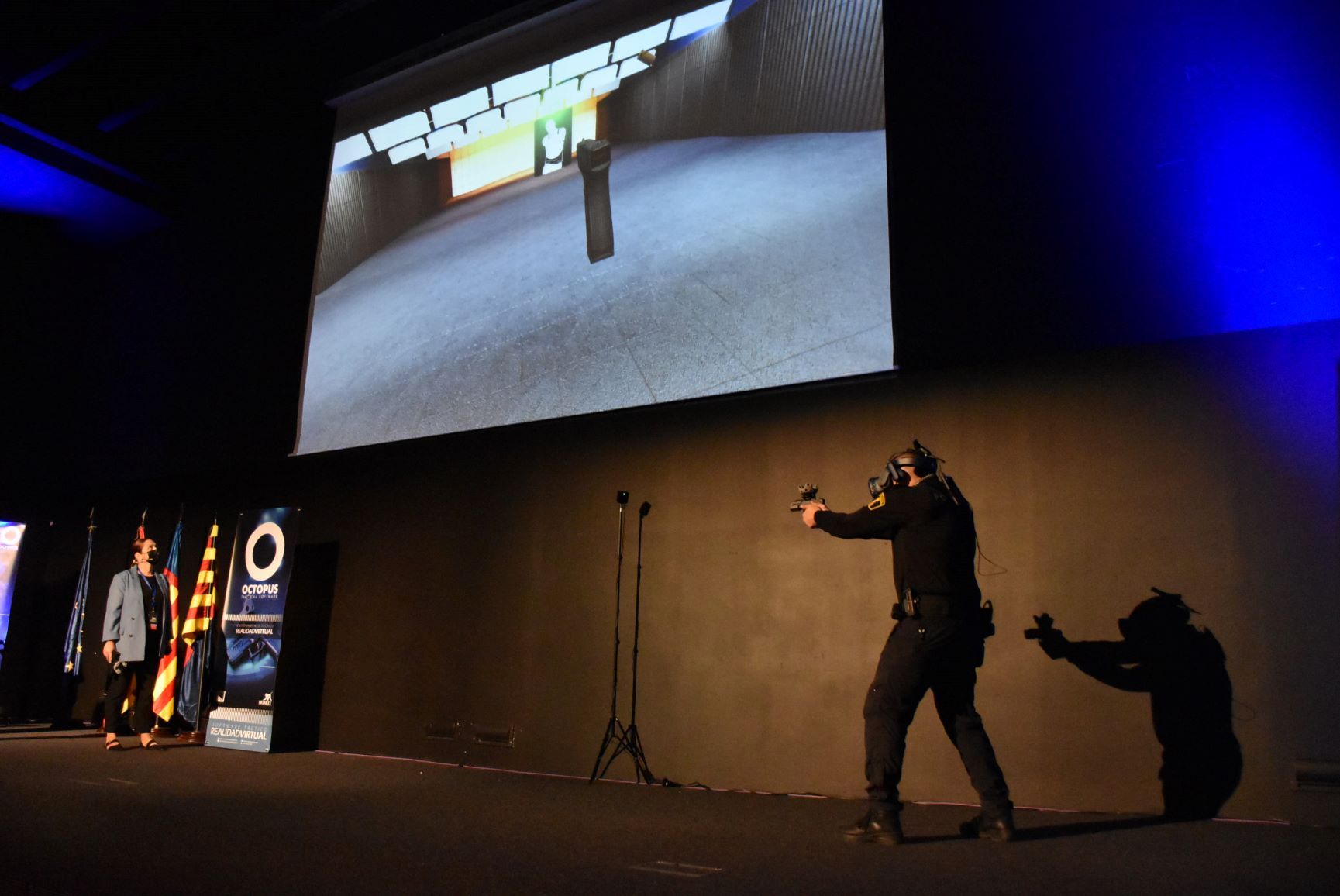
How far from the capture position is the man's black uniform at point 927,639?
10.8 ft

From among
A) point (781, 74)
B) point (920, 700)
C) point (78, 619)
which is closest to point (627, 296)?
point (781, 74)

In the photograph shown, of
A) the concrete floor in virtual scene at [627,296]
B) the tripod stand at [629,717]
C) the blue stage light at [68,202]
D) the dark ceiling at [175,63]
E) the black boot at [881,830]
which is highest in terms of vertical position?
the dark ceiling at [175,63]

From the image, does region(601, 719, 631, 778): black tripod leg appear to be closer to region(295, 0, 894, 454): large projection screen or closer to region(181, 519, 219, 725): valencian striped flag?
region(295, 0, 894, 454): large projection screen

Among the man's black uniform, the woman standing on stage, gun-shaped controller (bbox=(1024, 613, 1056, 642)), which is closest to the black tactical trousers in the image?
the man's black uniform

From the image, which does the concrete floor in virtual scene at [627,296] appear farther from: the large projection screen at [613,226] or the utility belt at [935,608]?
the utility belt at [935,608]

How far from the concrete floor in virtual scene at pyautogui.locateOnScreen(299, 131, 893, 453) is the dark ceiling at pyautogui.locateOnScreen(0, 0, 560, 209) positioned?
1716 millimetres

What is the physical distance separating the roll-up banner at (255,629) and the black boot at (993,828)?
15.7ft

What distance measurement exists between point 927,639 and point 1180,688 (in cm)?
159

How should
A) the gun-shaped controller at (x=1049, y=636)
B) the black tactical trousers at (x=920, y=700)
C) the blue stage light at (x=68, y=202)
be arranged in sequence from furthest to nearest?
the blue stage light at (x=68, y=202) → the gun-shaped controller at (x=1049, y=636) → the black tactical trousers at (x=920, y=700)

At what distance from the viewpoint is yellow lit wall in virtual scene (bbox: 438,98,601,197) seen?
602cm

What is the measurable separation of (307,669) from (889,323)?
4.84 meters

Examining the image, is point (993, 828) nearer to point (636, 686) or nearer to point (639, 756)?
point (639, 756)

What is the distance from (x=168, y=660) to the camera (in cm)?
700

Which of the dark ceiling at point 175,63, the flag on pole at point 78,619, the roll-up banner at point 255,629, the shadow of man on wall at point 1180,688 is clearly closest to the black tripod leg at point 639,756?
the shadow of man on wall at point 1180,688
